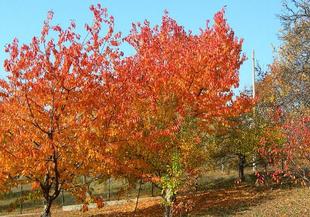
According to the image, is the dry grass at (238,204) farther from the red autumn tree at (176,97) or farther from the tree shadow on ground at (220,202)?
the red autumn tree at (176,97)

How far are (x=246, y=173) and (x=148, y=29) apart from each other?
19.0 metres

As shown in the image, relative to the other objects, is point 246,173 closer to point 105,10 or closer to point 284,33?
point 284,33

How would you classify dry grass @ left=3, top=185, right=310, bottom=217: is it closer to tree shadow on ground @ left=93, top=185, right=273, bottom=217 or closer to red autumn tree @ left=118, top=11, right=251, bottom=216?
tree shadow on ground @ left=93, top=185, right=273, bottom=217

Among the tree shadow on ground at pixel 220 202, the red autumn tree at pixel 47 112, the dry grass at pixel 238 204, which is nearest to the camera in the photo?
the red autumn tree at pixel 47 112

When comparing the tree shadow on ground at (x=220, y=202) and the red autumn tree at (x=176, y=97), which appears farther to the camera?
Result: the tree shadow on ground at (x=220, y=202)

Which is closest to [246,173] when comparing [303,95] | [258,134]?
[258,134]

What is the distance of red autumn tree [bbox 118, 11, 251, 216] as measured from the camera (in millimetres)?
20141

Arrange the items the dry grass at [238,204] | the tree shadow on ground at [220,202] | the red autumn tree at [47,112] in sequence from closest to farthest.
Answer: the red autumn tree at [47,112]
the dry grass at [238,204]
the tree shadow on ground at [220,202]

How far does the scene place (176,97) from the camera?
73.5 feet

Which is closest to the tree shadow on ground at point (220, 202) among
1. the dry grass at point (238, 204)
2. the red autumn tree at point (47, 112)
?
the dry grass at point (238, 204)

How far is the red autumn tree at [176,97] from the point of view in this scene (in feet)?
66.1

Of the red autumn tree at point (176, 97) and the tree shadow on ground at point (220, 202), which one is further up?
the red autumn tree at point (176, 97)

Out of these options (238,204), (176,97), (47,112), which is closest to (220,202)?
→ (238,204)

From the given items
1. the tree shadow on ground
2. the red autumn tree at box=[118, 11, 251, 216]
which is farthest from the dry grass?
the red autumn tree at box=[118, 11, 251, 216]
